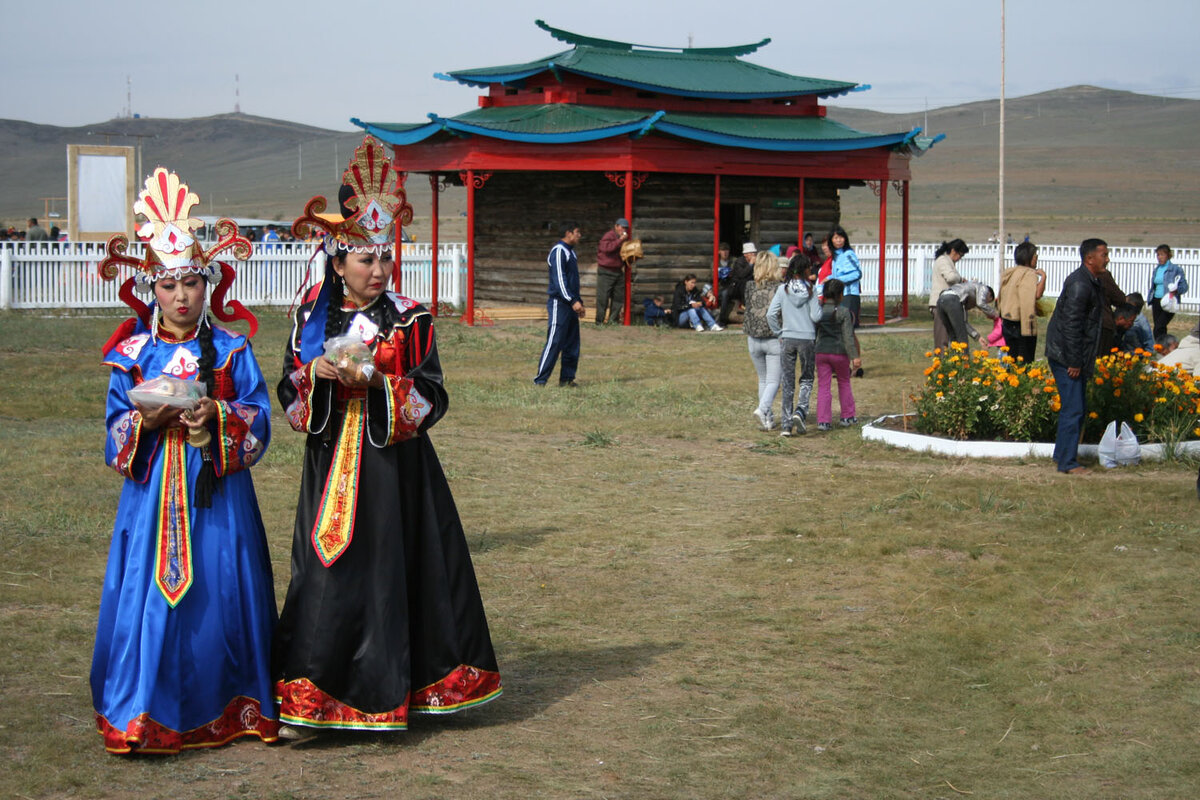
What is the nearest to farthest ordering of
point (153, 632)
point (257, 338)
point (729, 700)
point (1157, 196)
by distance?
point (153, 632) < point (729, 700) < point (257, 338) < point (1157, 196)

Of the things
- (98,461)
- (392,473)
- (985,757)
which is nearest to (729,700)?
(985,757)

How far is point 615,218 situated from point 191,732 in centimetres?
1819

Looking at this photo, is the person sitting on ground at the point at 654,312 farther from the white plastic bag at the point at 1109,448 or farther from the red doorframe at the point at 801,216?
the white plastic bag at the point at 1109,448

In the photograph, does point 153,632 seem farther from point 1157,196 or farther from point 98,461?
point 1157,196

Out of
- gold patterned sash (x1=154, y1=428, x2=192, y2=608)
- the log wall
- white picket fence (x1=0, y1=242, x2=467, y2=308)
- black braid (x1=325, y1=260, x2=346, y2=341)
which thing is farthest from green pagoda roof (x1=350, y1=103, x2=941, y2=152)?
gold patterned sash (x1=154, y1=428, x2=192, y2=608)

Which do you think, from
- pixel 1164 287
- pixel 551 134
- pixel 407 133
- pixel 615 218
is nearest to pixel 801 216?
pixel 615 218

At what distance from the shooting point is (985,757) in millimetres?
4992

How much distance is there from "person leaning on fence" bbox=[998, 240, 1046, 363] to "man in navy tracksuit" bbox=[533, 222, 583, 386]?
4317 millimetres

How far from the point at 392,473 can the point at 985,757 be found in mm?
2498

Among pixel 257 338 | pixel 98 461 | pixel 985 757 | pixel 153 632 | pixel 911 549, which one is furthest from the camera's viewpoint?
pixel 257 338

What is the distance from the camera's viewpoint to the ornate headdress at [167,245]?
4.86 meters

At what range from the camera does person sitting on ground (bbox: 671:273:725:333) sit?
21.5 metres

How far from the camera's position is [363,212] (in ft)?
16.2

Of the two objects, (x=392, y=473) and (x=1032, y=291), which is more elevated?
(x=1032, y=291)
